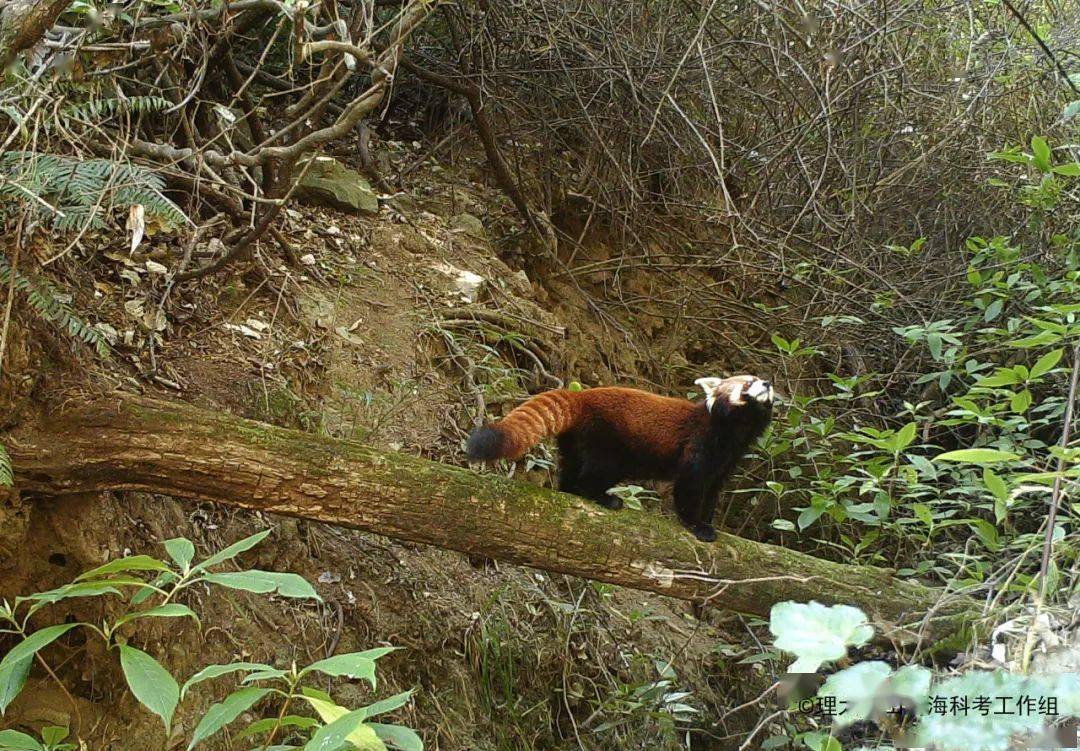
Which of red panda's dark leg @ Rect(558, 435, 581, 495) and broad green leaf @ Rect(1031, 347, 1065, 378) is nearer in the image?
broad green leaf @ Rect(1031, 347, 1065, 378)

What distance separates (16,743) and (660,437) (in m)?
2.96

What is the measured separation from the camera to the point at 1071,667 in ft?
5.48

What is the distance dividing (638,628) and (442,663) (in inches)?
53.5

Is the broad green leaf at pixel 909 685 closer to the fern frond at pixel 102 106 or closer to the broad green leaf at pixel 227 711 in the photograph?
the broad green leaf at pixel 227 711

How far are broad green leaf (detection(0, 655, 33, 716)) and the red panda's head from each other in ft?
10.0

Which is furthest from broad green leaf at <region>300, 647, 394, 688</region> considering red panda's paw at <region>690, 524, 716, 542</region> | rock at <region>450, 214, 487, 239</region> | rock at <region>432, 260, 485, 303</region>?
rock at <region>450, 214, 487, 239</region>

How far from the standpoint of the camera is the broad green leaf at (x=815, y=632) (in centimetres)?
118

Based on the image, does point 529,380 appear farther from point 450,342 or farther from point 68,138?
point 68,138

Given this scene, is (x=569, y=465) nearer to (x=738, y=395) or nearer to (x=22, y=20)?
(x=738, y=395)

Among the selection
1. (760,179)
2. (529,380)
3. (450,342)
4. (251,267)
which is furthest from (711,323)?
(251,267)

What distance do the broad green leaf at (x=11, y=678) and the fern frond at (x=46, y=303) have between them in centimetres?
115

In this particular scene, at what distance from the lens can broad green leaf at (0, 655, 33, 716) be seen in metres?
1.91

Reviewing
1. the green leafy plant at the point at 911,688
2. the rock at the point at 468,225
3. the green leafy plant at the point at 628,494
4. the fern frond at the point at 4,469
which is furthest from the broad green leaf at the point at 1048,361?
the rock at the point at 468,225

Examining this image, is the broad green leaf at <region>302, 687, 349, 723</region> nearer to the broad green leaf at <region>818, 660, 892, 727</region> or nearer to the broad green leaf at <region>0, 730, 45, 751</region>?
the broad green leaf at <region>0, 730, 45, 751</region>
